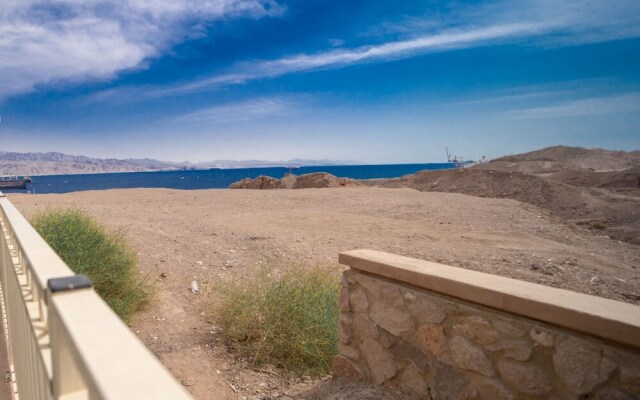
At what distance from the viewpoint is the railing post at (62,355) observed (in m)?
1.26

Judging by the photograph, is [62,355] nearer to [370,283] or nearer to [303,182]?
[370,283]

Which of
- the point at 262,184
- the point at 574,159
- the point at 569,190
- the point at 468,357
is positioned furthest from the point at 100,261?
the point at 574,159

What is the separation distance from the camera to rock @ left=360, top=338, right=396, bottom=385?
4074mm

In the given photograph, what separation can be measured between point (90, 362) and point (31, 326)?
1.22 meters

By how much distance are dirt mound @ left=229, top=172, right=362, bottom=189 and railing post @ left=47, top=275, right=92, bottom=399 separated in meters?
25.9

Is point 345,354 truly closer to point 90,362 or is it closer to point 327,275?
point 327,275

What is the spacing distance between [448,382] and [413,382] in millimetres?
425

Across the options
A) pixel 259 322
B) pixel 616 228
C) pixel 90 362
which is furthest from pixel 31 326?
pixel 616 228

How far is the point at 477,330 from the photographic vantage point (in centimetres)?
329

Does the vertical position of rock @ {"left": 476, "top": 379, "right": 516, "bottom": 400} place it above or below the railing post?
below

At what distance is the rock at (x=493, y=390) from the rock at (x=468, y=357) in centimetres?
6

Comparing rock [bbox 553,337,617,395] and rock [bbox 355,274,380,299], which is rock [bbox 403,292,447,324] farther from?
→ rock [bbox 553,337,617,395]

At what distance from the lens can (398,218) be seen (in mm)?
14758

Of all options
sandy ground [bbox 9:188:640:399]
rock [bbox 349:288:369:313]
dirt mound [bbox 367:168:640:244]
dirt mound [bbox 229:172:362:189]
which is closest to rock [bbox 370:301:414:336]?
rock [bbox 349:288:369:313]
